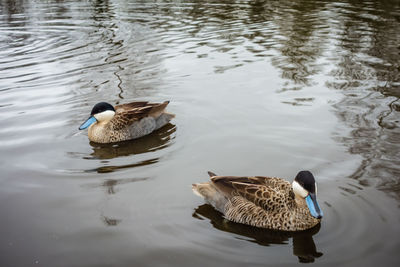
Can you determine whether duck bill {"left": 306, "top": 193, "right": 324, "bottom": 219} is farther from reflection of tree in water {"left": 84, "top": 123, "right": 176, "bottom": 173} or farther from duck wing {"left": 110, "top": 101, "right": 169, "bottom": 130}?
duck wing {"left": 110, "top": 101, "right": 169, "bottom": 130}

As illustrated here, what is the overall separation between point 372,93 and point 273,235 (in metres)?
5.20

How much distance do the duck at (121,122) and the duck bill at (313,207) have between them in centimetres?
355

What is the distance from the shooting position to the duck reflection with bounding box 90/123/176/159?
22.7ft

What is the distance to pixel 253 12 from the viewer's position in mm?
18812

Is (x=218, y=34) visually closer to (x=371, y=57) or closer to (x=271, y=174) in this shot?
(x=371, y=57)

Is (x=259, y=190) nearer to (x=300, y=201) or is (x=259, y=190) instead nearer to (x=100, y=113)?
(x=300, y=201)

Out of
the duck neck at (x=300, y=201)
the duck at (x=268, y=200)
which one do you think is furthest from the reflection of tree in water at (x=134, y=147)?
the duck neck at (x=300, y=201)

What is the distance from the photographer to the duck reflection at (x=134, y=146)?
6910mm

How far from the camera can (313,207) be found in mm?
4680

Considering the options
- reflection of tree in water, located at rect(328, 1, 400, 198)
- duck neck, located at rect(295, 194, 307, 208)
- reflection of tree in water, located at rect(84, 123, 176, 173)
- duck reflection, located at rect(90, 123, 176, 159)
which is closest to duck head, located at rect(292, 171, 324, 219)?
duck neck, located at rect(295, 194, 307, 208)

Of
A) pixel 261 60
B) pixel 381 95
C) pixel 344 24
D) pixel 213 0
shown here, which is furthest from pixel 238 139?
pixel 213 0

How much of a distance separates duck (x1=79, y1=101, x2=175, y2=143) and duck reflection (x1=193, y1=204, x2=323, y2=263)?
8.44ft

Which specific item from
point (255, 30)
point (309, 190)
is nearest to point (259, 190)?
point (309, 190)

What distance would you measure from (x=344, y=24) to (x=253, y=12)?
4.66m
